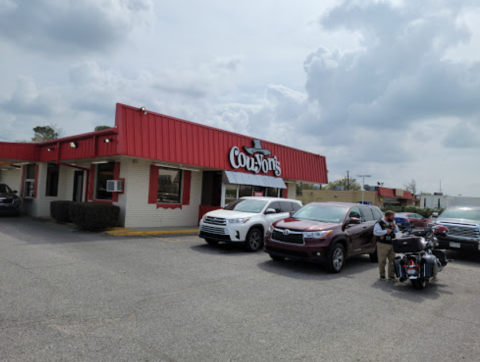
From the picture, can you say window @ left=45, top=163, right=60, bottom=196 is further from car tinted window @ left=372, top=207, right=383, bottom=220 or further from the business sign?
car tinted window @ left=372, top=207, right=383, bottom=220

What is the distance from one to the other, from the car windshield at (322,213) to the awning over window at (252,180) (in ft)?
25.1

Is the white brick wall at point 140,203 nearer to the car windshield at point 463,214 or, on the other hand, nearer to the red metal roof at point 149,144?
the red metal roof at point 149,144

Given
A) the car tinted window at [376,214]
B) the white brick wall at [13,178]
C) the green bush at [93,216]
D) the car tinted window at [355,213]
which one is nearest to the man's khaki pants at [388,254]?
the car tinted window at [355,213]

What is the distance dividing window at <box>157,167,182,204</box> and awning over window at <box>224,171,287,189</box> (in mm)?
2393

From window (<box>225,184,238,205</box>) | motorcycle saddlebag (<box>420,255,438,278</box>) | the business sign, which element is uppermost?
the business sign

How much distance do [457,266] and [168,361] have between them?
10076 millimetres

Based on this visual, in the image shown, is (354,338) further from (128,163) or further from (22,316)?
(128,163)

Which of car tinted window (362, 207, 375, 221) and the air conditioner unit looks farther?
the air conditioner unit

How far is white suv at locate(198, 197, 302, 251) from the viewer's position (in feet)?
35.5

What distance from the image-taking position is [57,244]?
10.4 metres

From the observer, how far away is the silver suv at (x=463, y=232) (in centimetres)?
1126

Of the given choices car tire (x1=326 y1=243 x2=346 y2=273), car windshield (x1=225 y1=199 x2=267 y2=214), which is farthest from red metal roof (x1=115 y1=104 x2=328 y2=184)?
car tire (x1=326 y1=243 x2=346 y2=273)

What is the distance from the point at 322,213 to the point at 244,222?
8.03 ft

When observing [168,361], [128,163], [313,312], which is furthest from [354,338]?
[128,163]
